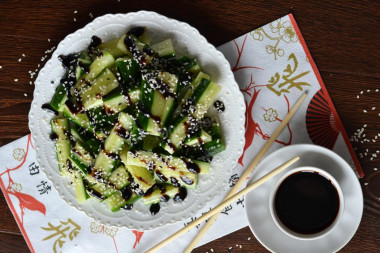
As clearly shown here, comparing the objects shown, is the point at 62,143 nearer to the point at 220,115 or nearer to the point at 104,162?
the point at 104,162

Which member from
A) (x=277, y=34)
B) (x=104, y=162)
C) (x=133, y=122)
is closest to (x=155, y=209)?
(x=104, y=162)

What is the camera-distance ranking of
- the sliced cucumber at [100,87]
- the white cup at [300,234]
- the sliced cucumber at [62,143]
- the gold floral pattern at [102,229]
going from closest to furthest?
1. the white cup at [300,234]
2. the sliced cucumber at [100,87]
3. the sliced cucumber at [62,143]
4. the gold floral pattern at [102,229]

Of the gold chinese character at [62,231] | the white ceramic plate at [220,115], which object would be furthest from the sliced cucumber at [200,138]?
the gold chinese character at [62,231]

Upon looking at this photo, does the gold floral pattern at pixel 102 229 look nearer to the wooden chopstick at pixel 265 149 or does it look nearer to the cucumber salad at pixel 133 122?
the cucumber salad at pixel 133 122

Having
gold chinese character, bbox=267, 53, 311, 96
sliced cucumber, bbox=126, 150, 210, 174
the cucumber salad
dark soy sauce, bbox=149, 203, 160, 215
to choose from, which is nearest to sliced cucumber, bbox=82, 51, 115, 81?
the cucumber salad

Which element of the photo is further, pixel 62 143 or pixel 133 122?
pixel 62 143

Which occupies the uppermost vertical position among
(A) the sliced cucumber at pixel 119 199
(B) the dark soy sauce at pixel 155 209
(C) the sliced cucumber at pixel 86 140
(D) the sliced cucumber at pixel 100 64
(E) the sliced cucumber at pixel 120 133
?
(D) the sliced cucumber at pixel 100 64
